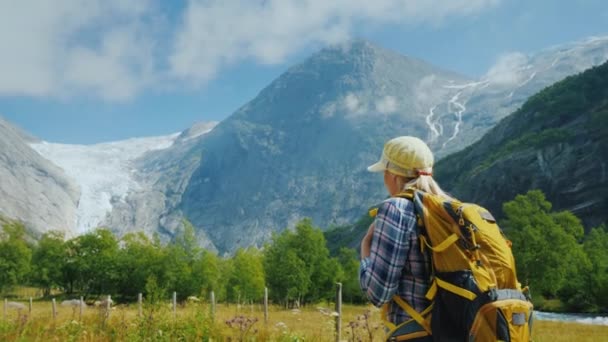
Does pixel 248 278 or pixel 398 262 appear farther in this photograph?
pixel 248 278

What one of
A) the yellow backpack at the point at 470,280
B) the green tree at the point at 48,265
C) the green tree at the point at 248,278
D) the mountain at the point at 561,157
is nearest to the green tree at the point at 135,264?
the green tree at the point at 48,265

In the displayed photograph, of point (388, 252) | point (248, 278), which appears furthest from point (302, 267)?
point (388, 252)

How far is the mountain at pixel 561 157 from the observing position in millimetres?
90438

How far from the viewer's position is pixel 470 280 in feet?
8.78

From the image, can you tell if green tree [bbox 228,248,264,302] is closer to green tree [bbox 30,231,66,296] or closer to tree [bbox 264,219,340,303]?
tree [bbox 264,219,340,303]

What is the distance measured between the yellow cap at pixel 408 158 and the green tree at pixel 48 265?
276 ft

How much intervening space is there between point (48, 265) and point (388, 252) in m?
86.8

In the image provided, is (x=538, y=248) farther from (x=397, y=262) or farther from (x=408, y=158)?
(x=397, y=262)

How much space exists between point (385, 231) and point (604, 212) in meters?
95.8

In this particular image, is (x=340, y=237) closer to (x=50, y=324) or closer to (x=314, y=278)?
Result: (x=314, y=278)

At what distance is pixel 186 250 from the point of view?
2470 inches

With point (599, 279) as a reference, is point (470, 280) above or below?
above

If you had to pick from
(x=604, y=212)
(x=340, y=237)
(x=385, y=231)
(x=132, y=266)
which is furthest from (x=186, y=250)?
(x=340, y=237)

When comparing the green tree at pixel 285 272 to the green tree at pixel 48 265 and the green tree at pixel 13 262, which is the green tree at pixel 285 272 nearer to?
the green tree at pixel 48 265
